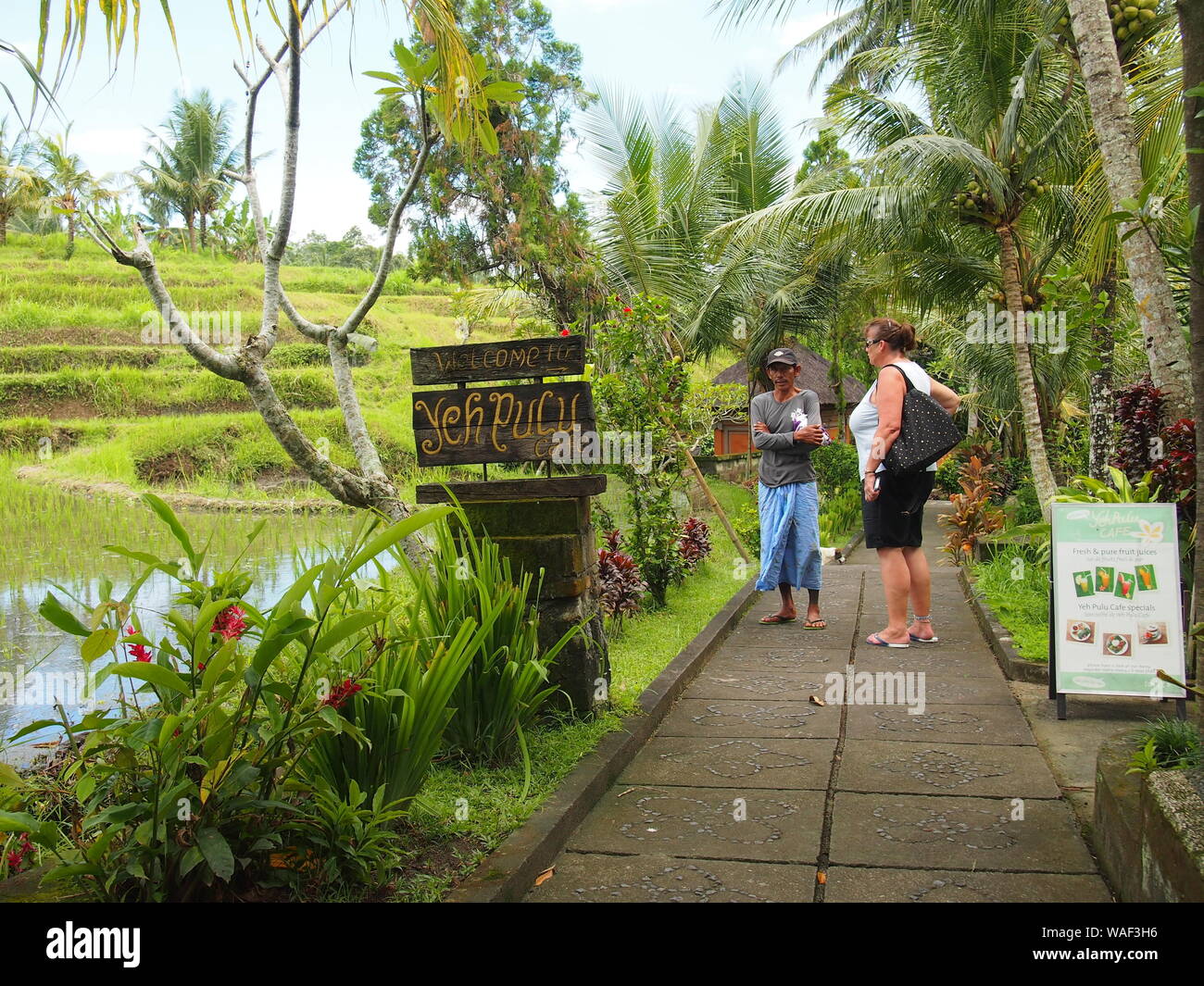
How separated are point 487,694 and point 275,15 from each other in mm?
2436

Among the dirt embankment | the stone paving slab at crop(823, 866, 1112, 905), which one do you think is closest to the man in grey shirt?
the stone paving slab at crop(823, 866, 1112, 905)

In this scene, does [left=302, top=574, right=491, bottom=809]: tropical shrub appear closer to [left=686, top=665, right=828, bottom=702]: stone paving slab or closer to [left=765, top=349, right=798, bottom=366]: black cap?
[left=686, top=665, right=828, bottom=702]: stone paving slab

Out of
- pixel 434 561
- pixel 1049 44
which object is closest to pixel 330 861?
pixel 434 561

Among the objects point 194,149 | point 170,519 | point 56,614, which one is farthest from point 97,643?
point 194,149

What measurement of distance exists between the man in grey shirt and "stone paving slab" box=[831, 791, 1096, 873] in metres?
3.05

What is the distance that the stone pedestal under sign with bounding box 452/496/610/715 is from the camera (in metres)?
4.43

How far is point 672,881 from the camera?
3.07 metres

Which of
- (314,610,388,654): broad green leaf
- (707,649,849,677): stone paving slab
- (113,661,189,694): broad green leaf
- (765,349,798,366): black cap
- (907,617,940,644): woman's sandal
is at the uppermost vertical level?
(765,349,798,366): black cap

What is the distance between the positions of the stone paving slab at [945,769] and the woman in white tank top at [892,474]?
170 cm

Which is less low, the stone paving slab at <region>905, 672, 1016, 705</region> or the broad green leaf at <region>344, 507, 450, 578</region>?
the broad green leaf at <region>344, 507, 450, 578</region>

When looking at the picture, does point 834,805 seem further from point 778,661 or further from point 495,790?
point 778,661

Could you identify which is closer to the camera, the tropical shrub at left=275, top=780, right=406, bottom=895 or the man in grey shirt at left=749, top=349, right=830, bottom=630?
the tropical shrub at left=275, top=780, right=406, bottom=895

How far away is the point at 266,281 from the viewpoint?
5773 millimetres

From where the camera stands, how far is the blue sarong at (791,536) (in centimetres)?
667
